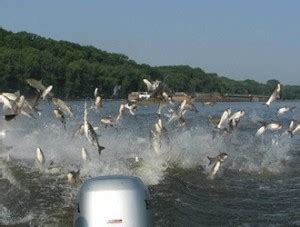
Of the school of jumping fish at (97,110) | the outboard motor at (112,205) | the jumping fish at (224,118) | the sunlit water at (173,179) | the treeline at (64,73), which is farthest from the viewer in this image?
the treeline at (64,73)

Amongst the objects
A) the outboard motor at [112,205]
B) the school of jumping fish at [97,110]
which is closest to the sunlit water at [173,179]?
the school of jumping fish at [97,110]

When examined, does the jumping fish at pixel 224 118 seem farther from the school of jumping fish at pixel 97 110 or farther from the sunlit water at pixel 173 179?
the sunlit water at pixel 173 179

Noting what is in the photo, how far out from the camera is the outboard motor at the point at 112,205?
739 centimetres

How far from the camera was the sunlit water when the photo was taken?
1238 cm

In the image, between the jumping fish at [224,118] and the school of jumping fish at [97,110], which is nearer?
the school of jumping fish at [97,110]

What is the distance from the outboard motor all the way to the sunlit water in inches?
149

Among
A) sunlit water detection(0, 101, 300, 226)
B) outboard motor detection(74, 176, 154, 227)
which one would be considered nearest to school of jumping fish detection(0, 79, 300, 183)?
sunlit water detection(0, 101, 300, 226)

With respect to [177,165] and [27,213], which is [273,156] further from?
[27,213]

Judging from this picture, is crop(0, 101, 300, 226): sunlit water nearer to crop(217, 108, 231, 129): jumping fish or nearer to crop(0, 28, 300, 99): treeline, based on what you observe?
crop(217, 108, 231, 129): jumping fish

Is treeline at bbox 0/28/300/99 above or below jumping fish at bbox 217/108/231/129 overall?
below

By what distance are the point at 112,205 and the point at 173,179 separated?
921 centimetres

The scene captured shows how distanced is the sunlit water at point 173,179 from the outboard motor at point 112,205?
3.78 meters

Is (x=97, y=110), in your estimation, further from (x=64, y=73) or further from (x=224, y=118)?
(x=64, y=73)

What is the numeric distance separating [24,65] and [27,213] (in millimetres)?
108013
